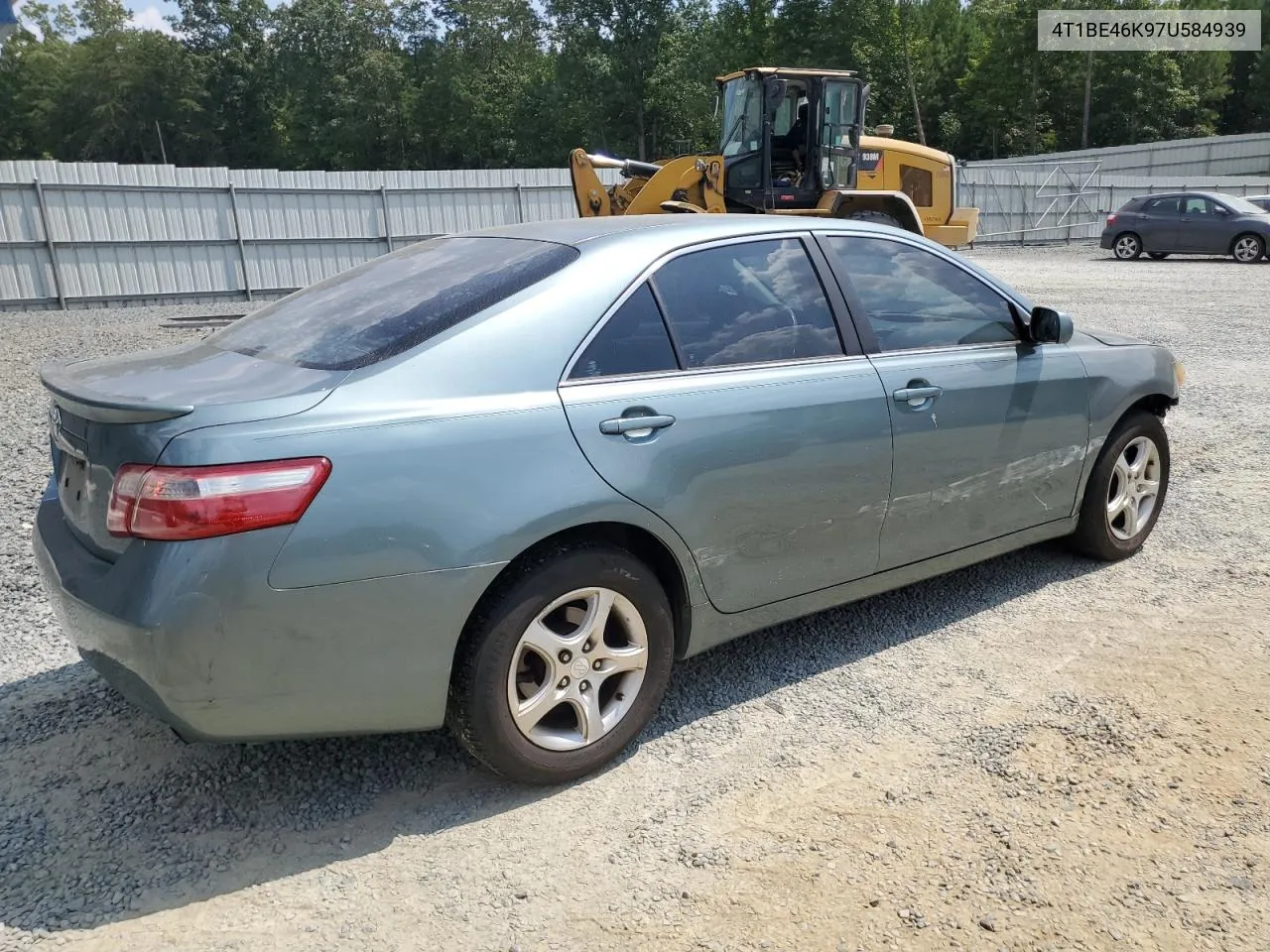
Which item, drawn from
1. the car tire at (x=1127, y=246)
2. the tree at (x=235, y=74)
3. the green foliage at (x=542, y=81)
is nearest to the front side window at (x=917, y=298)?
the car tire at (x=1127, y=246)

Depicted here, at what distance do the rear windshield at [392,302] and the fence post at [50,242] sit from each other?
54.4 ft

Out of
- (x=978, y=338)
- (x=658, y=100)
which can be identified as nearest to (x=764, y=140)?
(x=978, y=338)

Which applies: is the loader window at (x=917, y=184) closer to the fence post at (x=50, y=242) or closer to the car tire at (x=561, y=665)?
the fence post at (x=50, y=242)

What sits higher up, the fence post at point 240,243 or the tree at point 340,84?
the tree at point 340,84

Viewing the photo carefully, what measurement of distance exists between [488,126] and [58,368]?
2570 inches

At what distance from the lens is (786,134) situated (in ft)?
47.9

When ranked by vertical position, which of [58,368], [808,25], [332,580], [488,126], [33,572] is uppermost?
[808,25]

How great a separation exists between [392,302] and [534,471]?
80 cm

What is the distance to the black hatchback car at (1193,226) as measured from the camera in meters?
21.4

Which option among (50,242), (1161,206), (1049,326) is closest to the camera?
(1049,326)

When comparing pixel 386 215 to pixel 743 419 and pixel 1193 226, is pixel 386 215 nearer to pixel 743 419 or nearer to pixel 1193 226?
pixel 1193 226

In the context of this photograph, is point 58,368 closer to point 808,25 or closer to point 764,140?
point 764,140

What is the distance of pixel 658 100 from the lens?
58.4 metres

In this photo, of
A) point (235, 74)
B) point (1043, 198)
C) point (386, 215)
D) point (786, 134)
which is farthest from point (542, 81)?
point (786, 134)
